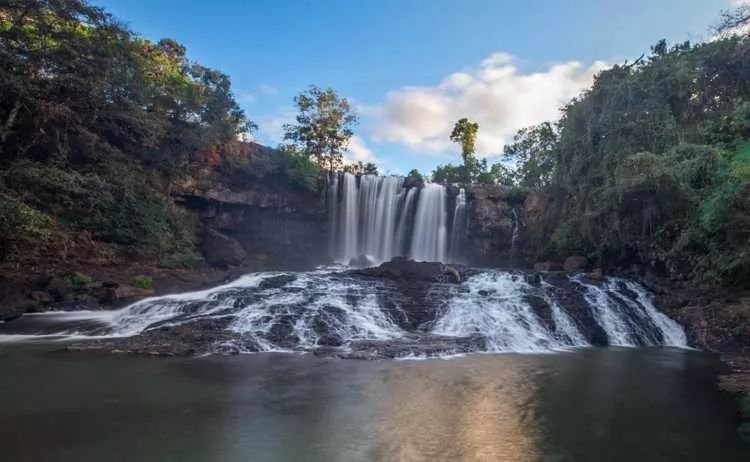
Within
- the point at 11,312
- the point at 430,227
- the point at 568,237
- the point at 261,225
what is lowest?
the point at 11,312

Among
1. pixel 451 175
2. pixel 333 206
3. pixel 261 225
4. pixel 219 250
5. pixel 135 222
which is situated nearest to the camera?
pixel 135 222

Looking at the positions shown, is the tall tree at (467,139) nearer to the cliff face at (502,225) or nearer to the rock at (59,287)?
the cliff face at (502,225)

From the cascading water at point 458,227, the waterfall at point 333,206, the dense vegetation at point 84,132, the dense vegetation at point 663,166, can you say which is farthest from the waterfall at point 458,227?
the dense vegetation at point 84,132

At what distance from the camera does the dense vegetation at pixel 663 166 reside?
1376cm

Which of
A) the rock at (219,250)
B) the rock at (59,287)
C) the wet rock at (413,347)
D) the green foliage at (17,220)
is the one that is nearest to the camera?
the wet rock at (413,347)

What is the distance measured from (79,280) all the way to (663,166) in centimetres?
1920

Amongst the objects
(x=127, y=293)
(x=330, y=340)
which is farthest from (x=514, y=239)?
(x=127, y=293)

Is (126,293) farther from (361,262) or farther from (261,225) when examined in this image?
(361,262)

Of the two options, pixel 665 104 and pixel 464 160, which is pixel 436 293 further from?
pixel 464 160

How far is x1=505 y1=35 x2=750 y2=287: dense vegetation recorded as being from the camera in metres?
13.8

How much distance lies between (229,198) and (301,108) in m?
11.8

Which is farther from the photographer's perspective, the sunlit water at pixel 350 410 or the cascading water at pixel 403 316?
the cascading water at pixel 403 316

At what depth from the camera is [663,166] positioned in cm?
1552

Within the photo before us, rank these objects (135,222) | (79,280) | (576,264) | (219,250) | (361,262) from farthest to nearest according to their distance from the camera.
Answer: (361,262) → (219,250) → (576,264) → (135,222) → (79,280)
